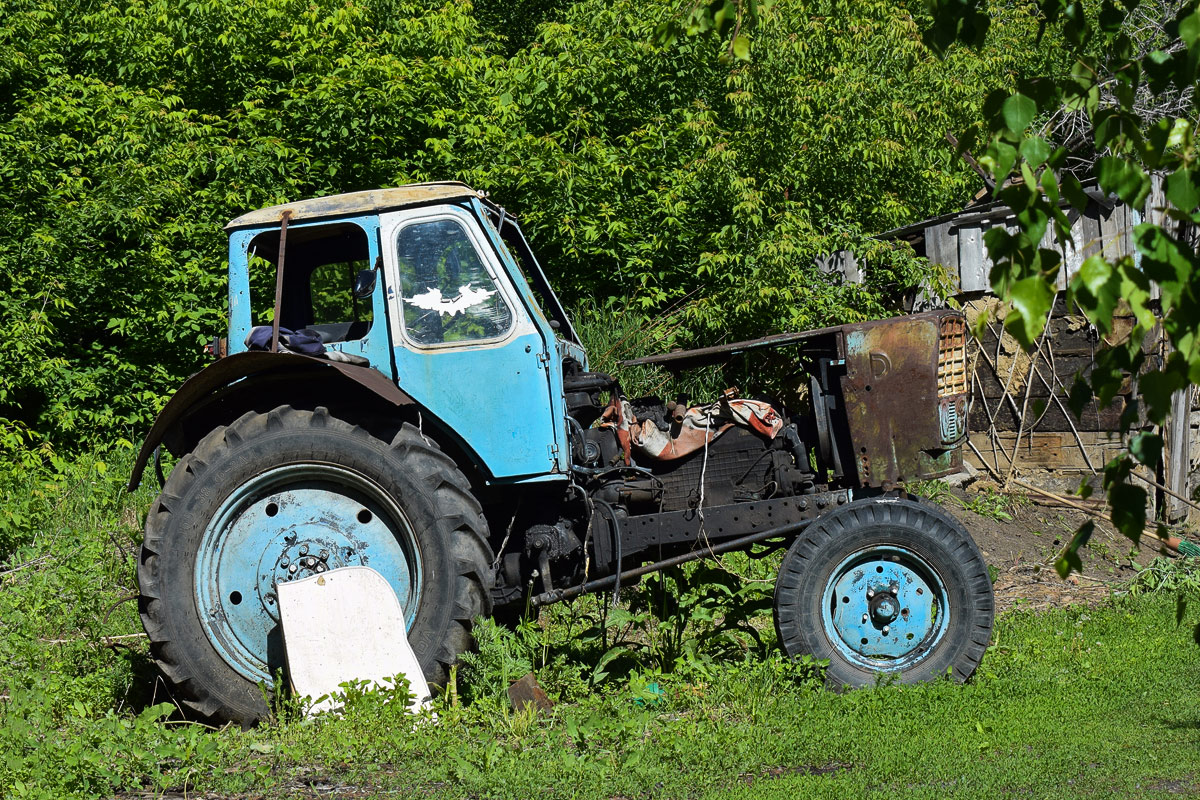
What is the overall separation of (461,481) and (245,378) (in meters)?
1.19

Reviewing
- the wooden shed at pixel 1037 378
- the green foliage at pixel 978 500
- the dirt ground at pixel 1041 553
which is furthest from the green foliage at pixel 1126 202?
the wooden shed at pixel 1037 378

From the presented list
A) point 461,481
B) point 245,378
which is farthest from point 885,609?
point 245,378

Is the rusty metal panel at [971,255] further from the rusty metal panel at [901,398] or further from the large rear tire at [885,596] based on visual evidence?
the large rear tire at [885,596]

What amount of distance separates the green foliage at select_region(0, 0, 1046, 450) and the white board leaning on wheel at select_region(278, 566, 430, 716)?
5262 mm

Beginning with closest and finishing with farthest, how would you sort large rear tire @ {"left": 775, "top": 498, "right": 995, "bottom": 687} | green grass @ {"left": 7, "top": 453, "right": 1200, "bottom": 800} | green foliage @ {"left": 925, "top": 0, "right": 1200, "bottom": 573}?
green foliage @ {"left": 925, "top": 0, "right": 1200, "bottom": 573} < green grass @ {"left": 7, "top": 453, "right": 1200, "bottom": 800} < large rear tire @ {"left": 775, "top": 498, "right": 995, "bottom": 687}

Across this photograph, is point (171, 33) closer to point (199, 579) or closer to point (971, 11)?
point (199, 579)

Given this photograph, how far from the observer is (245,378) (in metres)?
5.28

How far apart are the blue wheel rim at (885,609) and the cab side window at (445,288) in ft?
6.93

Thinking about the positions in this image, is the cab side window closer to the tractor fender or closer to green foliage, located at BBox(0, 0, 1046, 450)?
the tractor fender

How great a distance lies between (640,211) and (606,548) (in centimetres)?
599

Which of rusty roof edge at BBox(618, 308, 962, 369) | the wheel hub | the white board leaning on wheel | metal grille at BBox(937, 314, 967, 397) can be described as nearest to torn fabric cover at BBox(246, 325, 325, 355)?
the white board leaning on wheel

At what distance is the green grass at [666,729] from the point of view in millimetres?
4145

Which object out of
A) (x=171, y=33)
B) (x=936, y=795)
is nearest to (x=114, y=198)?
(x=171, y=33)

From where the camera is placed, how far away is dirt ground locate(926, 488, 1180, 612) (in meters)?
7.62
